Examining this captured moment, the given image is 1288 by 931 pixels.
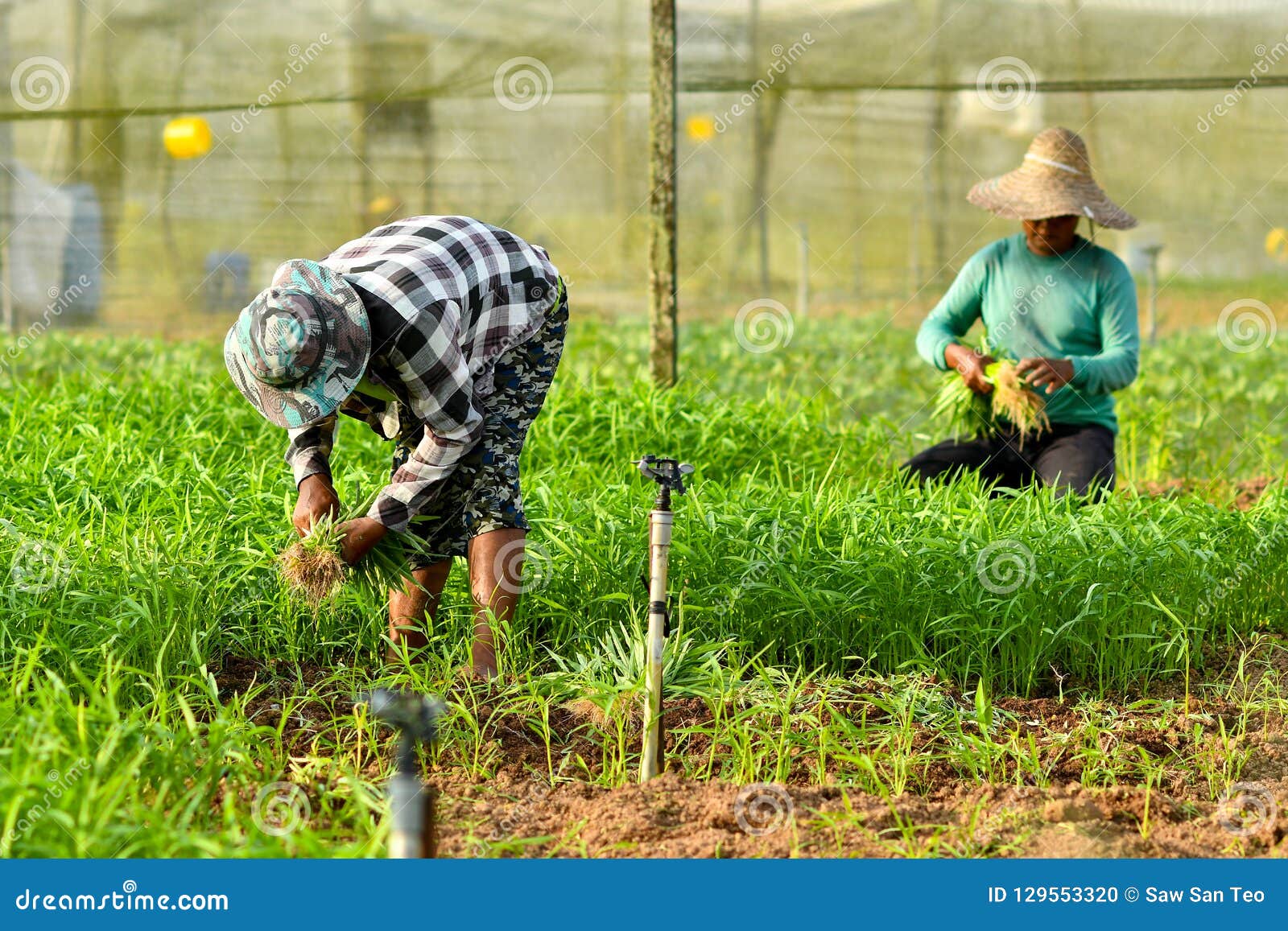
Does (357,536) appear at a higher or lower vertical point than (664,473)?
lower

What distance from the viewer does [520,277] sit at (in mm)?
2805

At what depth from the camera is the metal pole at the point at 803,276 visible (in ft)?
25.3

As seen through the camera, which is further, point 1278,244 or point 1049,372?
point 1278,244

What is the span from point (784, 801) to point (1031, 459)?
230cm

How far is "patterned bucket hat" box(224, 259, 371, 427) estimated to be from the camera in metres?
2.18

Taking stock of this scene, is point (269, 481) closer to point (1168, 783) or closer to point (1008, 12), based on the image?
point (1168, 783)

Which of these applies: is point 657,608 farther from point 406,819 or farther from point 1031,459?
point 1031,459

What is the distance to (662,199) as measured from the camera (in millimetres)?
5074

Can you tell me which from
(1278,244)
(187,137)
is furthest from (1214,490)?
(187,137)

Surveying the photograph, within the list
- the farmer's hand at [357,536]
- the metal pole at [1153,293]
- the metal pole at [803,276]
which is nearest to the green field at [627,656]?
the farmer's hand at [357,536]

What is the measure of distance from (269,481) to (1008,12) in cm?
576

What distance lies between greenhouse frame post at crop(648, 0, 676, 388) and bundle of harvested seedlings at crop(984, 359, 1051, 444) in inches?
59.1

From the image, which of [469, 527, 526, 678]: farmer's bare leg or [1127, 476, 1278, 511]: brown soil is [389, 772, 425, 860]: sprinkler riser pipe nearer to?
[469, 527, 526, 678]: farmer's bare leg

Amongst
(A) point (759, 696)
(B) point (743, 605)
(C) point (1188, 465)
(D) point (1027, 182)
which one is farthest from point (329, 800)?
(C) point (1188, 465)
